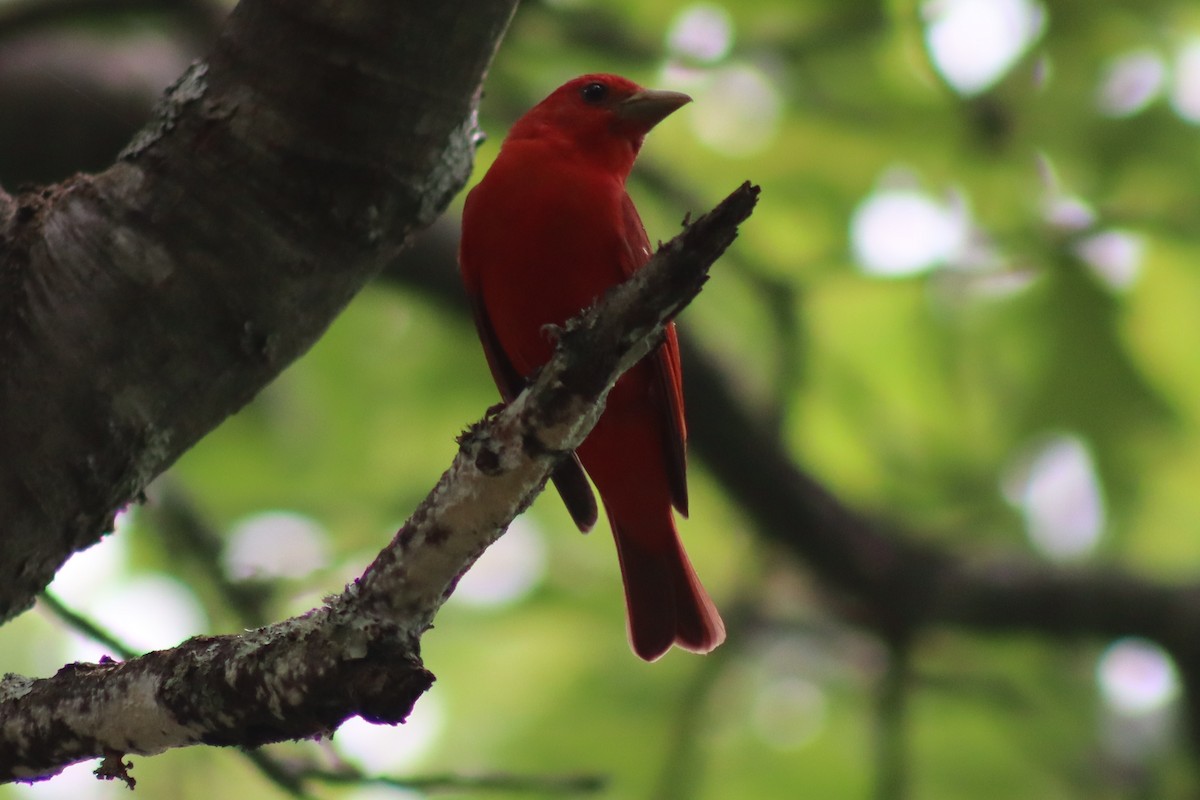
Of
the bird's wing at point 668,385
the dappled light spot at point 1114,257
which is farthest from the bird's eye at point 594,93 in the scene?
the dappled light spot at point 1114,257

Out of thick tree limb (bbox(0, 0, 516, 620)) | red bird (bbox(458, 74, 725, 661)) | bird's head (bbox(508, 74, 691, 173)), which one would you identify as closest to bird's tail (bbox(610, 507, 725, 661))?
red bird (bbox(458, 74, 725, 661))

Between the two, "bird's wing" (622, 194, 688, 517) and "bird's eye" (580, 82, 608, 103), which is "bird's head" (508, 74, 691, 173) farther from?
"bird's wing" (622, 194, 688, 517)

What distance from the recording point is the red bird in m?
3.56

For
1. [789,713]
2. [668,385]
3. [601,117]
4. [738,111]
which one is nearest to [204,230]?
[668,385]

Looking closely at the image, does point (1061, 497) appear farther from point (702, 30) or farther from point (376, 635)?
point (376, 635)

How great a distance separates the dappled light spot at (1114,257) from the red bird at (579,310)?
1762mm

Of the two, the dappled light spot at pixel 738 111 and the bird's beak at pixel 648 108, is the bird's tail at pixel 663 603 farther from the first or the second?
the dappled light spot at pixel 738 111

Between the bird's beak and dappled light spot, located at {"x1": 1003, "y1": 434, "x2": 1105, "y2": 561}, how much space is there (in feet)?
6.66

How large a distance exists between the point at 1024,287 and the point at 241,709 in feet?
12.6

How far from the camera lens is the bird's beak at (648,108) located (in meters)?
4.34

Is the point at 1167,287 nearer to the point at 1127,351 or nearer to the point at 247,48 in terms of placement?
the point at 1127,351

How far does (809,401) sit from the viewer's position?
5.73 metres

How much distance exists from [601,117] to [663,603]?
1473 mm

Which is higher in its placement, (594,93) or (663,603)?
(594,93)
